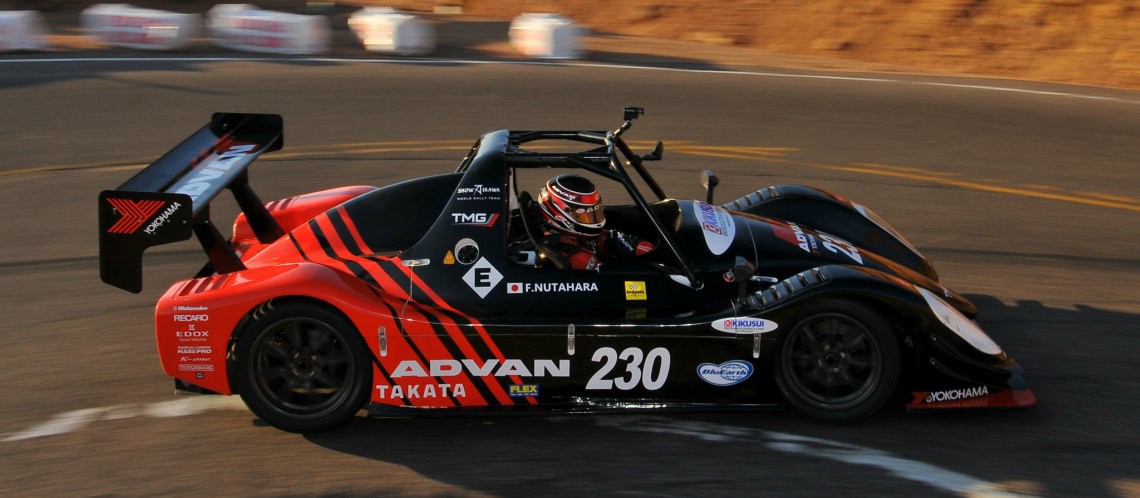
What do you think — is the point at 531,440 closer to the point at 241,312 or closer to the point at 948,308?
the point at 241,312

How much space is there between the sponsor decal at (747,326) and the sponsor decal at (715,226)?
0.66m

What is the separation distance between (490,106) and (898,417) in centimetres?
853

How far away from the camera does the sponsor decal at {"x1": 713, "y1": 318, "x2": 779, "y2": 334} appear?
5.76 m

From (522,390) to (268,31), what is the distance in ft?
41.1

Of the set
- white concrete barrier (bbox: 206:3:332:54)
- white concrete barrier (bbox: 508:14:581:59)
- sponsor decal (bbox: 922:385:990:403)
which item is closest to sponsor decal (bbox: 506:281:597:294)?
sponsor decal (bbox: 922:385:990:403)

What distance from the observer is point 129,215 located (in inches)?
221

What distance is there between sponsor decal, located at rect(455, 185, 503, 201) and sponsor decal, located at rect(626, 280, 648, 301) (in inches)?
33.3

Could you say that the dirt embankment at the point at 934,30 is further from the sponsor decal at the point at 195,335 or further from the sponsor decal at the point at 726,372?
the sponsor decal at the point at 195,335

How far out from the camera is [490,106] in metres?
13.6

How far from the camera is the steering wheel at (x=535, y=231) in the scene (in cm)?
607

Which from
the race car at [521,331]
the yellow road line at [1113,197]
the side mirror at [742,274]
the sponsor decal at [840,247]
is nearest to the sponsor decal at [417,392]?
the race car at [521,331]

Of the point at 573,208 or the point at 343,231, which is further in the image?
the point at 343,231

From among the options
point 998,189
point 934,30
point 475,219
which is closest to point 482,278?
point 475,219

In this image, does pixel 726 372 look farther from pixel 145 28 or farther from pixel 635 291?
pixel 145 28
